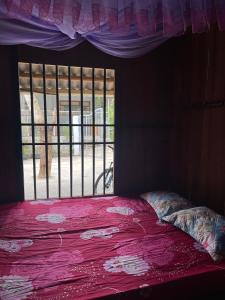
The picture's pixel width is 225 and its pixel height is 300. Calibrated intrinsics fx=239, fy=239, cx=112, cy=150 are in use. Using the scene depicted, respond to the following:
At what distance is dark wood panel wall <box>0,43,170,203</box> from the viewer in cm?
240

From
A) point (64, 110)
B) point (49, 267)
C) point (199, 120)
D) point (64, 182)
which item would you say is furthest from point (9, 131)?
point (64, 182)

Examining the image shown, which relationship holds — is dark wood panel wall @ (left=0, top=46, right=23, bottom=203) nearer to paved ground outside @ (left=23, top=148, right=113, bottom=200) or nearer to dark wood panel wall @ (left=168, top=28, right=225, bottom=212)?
paved ground outside @ (left=23, top=148, right=113, bottom=200)

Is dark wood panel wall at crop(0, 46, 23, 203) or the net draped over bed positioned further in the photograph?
dark wood panel wall at crop(0, 46, 23, 203)

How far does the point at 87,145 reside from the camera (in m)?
2.82

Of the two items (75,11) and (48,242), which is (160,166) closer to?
(48,242)

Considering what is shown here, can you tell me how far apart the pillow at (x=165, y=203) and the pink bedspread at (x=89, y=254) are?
10 centimetres

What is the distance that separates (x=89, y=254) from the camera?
1565 millimetres

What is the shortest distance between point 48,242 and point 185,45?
2.35m

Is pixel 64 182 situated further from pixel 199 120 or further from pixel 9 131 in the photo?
pixel 199 120

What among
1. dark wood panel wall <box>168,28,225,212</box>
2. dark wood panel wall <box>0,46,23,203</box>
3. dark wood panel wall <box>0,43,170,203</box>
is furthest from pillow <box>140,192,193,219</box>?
dark wood panel wall <box>0,46,23,203</box>

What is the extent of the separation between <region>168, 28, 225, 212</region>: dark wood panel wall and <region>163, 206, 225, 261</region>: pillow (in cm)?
34

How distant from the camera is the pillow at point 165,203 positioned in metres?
2.19

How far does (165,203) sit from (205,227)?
58 cm

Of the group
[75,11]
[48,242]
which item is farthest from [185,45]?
[48,242]
